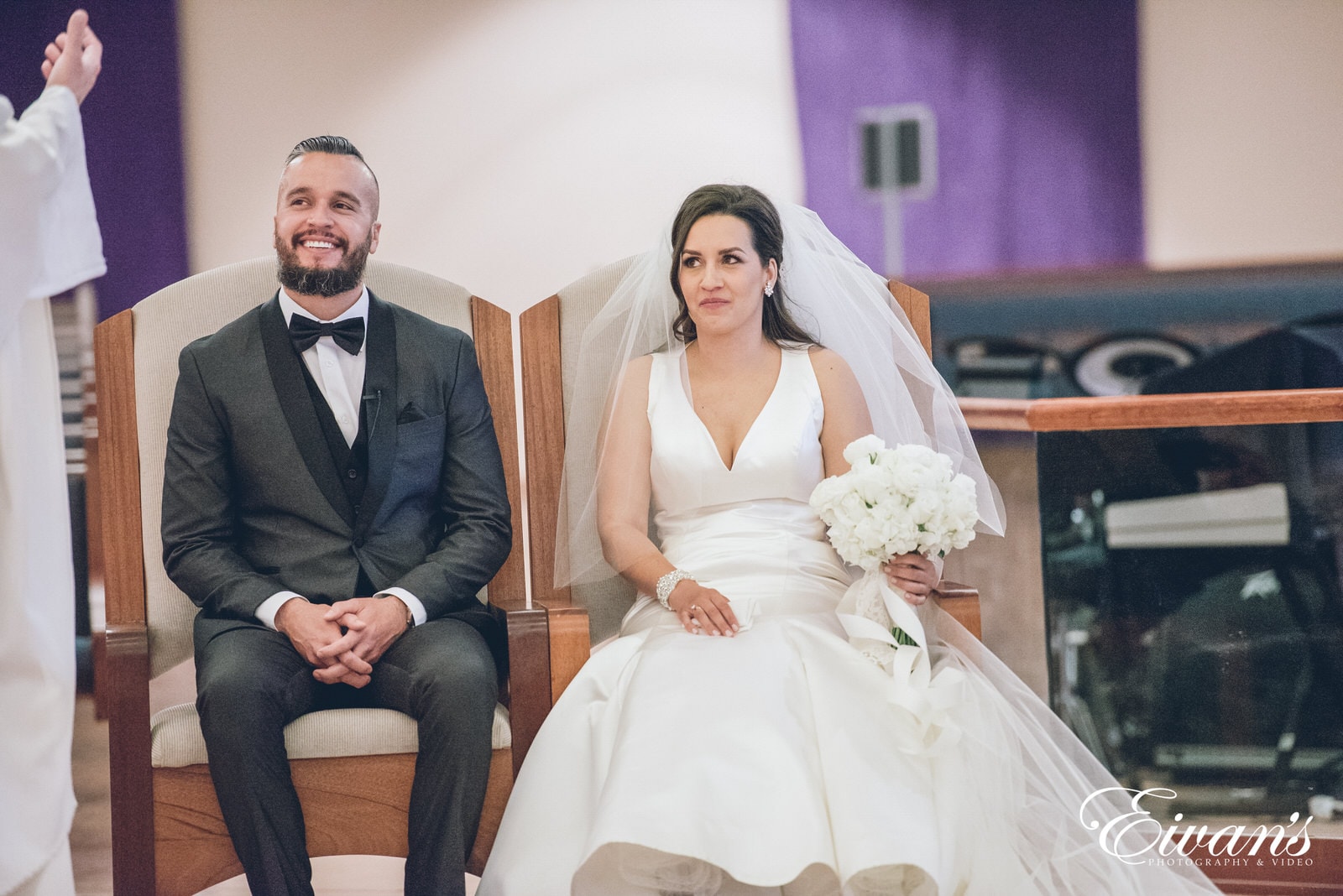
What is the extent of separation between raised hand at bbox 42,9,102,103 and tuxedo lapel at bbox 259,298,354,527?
0.61 metres

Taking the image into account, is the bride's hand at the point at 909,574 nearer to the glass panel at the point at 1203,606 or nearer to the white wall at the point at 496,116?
the glass panel at the point at 1203,606

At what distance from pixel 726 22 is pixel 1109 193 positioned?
237 centimetres

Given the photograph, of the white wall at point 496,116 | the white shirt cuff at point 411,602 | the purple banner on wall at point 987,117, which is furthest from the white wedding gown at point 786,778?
the purple banner on wall at point 987,117

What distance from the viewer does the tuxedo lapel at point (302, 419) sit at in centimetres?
246

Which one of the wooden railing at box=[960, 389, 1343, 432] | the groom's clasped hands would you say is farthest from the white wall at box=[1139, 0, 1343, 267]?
the groom's clasped hands

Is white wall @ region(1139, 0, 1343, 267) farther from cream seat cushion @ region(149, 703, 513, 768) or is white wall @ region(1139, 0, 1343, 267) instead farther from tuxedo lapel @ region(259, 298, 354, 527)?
cream seat cushion @ region(149, 703, 513, 768)

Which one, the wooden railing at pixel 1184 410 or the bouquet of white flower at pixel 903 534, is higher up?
the wooden railing at pixel 1184 410

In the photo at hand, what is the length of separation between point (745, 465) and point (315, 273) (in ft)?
3.30

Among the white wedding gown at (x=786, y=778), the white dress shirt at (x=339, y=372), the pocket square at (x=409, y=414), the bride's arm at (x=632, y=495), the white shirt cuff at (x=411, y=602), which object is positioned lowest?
the white wedding gown at (x=786, y=778)

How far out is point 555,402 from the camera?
2.82 meters

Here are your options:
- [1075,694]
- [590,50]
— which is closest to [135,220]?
[590,50]

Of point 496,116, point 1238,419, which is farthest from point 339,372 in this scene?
point 496,116

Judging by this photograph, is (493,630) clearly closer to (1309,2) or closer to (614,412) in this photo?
(614,412)

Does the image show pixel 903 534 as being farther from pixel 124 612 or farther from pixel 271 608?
pixel 124 612
